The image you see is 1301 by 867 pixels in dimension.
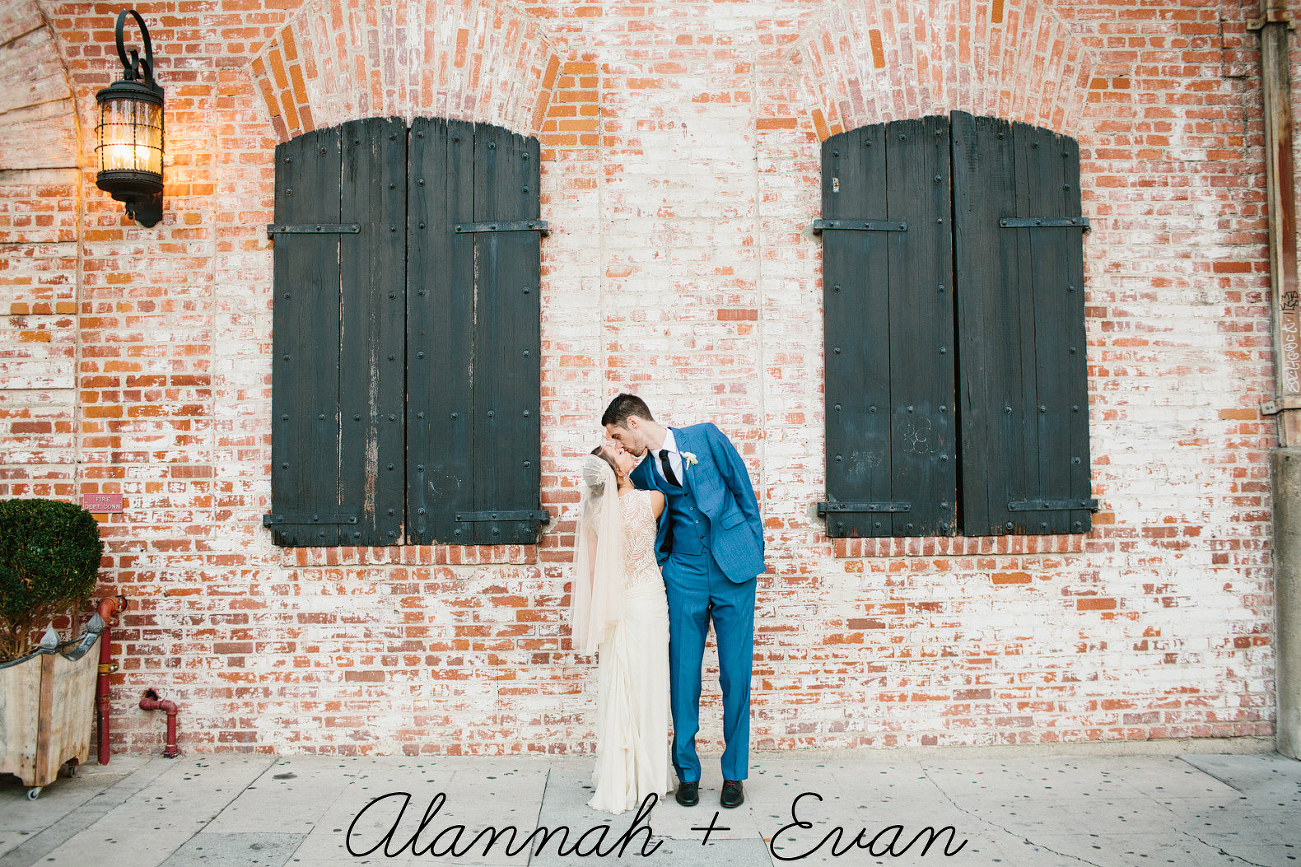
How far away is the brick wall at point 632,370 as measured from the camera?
4945 millimetres

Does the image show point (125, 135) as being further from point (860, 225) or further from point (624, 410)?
point (860, 225)

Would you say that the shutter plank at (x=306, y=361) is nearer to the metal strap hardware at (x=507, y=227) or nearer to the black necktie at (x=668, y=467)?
the metal strap hardware at (x=507, y=227)

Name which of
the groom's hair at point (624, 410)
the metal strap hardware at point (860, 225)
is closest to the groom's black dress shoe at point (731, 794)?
the groom's hair at point (624, 410)

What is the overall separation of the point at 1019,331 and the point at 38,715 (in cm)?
556

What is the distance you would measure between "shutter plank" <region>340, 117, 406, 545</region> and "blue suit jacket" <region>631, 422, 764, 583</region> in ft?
5.01

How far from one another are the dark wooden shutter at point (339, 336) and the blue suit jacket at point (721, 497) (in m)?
1.59

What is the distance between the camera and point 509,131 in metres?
5.05

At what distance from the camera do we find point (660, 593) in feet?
14.0

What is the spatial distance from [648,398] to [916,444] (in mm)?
1552

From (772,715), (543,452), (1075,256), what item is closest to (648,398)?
(543,452)

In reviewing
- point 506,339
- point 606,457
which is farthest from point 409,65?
point 606,457

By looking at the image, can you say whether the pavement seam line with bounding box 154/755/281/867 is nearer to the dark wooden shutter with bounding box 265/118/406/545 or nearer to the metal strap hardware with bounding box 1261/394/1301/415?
the dark wooden shutter with bounding box 265/118/406/545

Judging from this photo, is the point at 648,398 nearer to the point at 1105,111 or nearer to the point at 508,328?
the point at 508,328

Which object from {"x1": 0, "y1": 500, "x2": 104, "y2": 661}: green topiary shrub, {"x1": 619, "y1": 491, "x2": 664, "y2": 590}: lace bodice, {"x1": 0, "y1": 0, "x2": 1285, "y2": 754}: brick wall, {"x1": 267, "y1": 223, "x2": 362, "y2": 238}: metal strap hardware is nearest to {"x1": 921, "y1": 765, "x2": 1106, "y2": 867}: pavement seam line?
{"x1": 0, "y1": 0, "x2": 1285, "y2": 754}: brick wall
